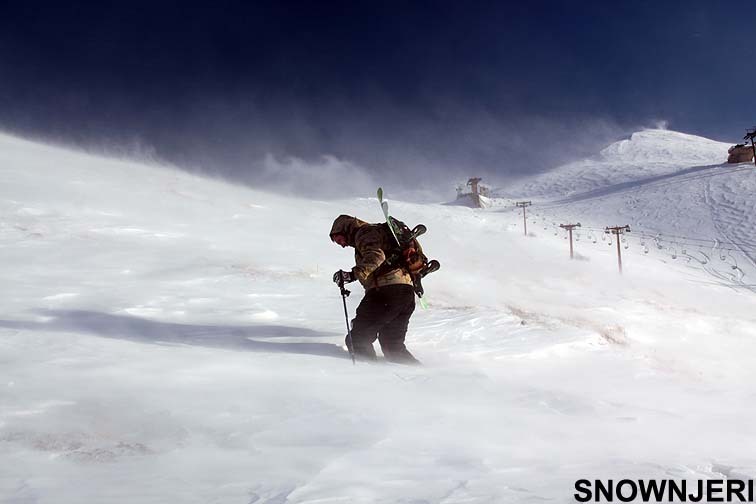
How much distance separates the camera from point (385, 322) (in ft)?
16.4

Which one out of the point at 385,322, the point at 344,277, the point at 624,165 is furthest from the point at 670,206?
the point at 344,277

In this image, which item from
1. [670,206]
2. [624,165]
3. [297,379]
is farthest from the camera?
[624,165]

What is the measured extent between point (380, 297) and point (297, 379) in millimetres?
1533

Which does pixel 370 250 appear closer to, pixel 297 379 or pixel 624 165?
pixel 297 379

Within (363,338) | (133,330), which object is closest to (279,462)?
(363,338)

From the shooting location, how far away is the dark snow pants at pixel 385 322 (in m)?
4.94

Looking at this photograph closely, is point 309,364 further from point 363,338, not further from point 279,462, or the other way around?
point 279,462

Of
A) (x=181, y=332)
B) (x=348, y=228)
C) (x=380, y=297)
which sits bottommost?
(x=181, y=332)

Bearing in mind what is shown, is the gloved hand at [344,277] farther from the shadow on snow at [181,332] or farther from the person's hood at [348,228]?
A: the shadow on snow at [181,332]

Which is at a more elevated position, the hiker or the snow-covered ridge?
the snow-covered ridge

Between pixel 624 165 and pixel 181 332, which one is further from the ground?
pixel 624 165

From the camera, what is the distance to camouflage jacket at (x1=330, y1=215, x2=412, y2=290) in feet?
15.9

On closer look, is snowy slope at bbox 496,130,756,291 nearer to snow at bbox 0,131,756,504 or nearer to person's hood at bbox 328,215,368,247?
snow at bbox 0,131,756,504

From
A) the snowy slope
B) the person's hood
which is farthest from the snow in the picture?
the snowy slope
